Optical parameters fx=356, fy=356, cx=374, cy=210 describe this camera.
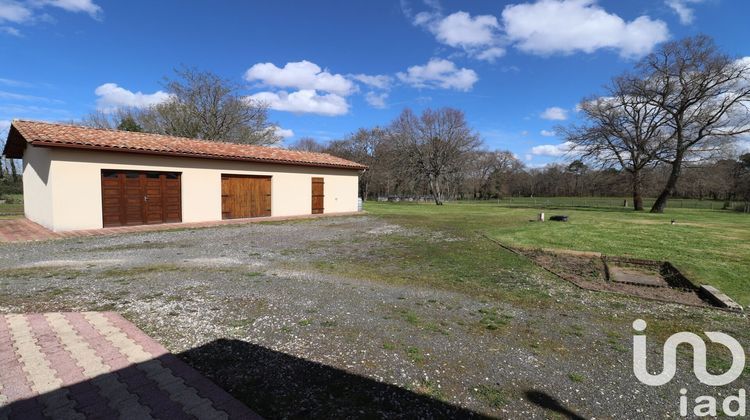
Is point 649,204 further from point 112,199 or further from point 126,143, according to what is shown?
point 112,199

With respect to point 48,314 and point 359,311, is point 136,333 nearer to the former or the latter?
point 48,314

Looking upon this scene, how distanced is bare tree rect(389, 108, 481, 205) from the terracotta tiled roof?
18641 millimetres

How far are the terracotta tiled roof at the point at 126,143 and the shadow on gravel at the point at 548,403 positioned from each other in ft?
45.6

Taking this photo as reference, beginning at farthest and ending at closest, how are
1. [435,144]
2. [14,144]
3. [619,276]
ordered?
[435,144] → [14,144] → [619,276]

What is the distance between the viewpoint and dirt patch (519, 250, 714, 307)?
5.67m

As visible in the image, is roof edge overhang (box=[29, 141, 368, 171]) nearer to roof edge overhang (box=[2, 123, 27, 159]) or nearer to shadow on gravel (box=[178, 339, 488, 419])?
roof edge overhang (box=[2, 123, 27, 159])

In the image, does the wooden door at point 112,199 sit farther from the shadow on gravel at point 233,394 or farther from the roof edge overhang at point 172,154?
the shadow on gravel at point 233,394

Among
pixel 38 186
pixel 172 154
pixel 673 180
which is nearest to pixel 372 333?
pixel 172 154

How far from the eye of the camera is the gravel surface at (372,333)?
267cm

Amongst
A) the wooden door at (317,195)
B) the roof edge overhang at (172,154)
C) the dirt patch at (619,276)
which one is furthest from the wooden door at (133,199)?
the dirt patch at (619,276)

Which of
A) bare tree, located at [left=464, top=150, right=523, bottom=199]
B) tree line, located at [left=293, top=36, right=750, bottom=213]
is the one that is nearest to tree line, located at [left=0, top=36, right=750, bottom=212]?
tree line, located at [left=293, top=36, right=750, bottom=213]

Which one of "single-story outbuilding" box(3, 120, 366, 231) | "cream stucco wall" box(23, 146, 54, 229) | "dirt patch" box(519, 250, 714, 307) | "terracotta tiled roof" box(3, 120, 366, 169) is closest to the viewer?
"dirt patch" box(519, 250, 714, 307)

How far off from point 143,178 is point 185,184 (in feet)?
4.88

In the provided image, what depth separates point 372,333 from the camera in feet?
12.5
